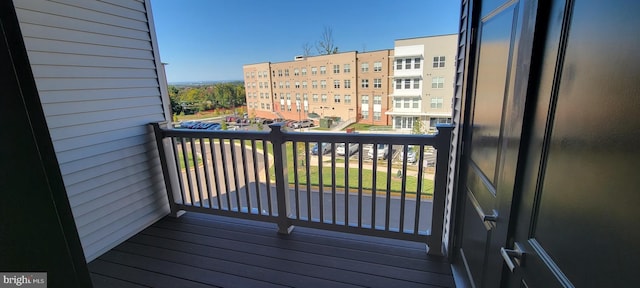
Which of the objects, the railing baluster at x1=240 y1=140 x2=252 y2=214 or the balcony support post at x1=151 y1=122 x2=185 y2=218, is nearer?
the railing baluster at x1=240 y1=140 x2=252 y2=214

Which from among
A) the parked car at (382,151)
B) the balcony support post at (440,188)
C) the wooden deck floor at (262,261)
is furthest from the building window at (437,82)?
the wooden deck floor at (262,261)

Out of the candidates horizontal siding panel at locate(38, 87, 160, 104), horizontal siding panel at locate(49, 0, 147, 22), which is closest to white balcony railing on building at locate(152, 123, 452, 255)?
horizontal siding panel at locate(38, 87, 160, 104)

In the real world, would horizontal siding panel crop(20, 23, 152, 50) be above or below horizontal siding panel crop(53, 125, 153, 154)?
above

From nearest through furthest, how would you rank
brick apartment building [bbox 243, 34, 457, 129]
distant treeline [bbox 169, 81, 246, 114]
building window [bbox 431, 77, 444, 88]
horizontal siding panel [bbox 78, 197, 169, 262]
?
horizontal siding panel [bbox 78, 197, 169, 262], building window [bbox 431, 77, 444, 88], distant treeline [bbox 169, 81, 246, 114], brick apartment building [bbox 243, 34, 457, 129]

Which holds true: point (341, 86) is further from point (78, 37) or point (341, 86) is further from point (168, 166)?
point (78, 37)

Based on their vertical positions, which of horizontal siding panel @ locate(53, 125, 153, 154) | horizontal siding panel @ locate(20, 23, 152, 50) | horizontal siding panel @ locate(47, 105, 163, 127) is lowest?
horizontal siding panel @ locate(53, 125, 153, 154)

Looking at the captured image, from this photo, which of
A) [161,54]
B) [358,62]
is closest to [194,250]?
[161,54]

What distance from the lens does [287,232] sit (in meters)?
2.56

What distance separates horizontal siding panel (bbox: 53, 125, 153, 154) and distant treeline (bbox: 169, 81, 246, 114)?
2.93 feet

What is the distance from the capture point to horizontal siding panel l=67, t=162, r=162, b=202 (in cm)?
217

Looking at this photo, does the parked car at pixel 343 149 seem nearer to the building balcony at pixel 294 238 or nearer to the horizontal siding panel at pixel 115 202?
the building balcony at pixel 294 238

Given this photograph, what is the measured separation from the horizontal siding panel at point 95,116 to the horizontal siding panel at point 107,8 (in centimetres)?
87

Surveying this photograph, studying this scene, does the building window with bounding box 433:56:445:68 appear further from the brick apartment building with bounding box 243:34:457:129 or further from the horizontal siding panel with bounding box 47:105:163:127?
the horizontal siding panel with bounding box 47:105:163:127

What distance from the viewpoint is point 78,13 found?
6.93 feet
